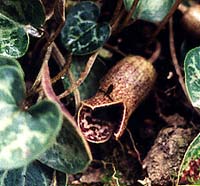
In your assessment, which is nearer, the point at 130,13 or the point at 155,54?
the point at 130,13

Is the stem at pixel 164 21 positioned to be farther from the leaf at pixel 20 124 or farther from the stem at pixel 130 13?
the leaf at pixel 20 124

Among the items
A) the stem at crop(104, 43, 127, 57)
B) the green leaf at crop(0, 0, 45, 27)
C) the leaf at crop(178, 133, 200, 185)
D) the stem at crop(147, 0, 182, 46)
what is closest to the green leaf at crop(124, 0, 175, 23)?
the stem at crop(147, 0, 182, 46)

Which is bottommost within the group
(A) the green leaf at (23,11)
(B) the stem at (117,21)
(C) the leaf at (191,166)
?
(C) the leaf at (191,166)

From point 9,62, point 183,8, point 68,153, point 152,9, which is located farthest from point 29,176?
point 183,8

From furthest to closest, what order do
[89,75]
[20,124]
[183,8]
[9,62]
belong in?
[183,8]
[89,75]
[9,62]
[20,124]

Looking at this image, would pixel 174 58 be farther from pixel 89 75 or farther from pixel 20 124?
pixel 20 124

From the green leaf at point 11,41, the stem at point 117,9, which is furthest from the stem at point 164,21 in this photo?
the green leaf at point 11,41
